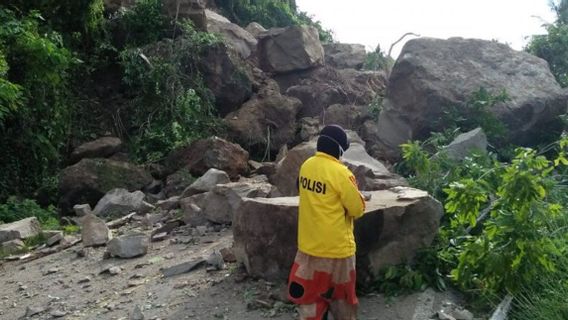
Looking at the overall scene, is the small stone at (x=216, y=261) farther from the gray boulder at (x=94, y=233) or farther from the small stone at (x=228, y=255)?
Result: the gray boulder at (x=94, y=233)

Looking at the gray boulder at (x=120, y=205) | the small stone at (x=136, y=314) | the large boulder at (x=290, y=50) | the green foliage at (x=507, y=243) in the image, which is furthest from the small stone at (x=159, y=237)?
the large boulder at (x=290, y=50)

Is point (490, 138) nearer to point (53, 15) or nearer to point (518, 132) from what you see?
point (518, 132)

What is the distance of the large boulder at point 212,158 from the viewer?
9.85m

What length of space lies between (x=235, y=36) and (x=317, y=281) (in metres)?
11.2

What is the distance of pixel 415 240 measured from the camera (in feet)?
17.0

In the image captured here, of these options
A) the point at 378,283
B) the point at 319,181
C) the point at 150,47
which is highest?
the point at 150,47

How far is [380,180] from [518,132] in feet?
11.0

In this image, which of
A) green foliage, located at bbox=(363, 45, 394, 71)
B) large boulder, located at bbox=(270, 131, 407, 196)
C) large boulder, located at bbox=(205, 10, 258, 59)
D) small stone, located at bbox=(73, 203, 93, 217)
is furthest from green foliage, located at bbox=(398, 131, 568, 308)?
green foliage, located at bbox=(363, 45, 394, 71)

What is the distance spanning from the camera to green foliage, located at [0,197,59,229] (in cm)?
912

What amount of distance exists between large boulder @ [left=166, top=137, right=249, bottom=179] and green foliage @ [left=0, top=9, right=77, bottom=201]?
2.57 meters

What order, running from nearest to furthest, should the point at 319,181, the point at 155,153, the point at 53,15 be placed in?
the point at 319,181 < the point at 155,153 < the point at 53,15

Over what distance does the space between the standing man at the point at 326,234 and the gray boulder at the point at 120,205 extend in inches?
192

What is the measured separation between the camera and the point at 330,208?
4.04 m

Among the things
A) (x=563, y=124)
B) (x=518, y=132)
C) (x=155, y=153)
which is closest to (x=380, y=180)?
(x=518, y=132)
